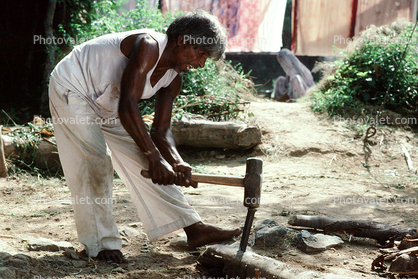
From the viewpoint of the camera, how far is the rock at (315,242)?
2.78 m

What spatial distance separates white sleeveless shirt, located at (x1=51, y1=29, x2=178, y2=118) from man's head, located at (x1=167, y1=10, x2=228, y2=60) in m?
0.14

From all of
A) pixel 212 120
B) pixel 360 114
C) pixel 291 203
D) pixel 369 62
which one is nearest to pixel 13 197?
pixel 291 203

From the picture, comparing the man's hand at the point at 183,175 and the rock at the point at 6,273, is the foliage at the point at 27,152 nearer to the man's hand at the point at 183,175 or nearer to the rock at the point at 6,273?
the rock at the point at 6,273

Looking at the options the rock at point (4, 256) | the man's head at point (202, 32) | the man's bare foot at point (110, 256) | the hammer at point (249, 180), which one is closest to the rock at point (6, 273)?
the rock at point (4, 256)

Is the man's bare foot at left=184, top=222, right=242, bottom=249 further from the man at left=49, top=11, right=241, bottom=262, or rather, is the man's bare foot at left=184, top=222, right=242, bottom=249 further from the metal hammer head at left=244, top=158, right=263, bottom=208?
the metal hammer head at left=244, top=158, right=263, bottom=208

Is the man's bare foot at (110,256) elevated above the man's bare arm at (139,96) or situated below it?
below

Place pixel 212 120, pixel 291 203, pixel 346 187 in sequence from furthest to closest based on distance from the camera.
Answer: pixel 212 120, pixel 346 187, pixel 291 203

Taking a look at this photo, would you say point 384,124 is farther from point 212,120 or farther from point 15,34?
point 15,34

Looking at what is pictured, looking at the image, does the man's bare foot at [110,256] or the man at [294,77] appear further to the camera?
the man at [294,77]

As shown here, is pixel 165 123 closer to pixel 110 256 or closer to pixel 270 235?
pixel 110 256

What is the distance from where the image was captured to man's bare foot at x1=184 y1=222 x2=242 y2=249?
2.63m

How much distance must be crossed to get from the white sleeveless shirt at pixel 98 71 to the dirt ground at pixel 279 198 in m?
1.09

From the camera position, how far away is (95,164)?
2.44 metres

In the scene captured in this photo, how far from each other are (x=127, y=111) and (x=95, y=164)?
439 mm
